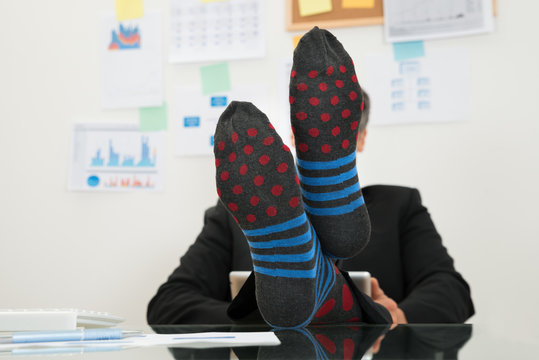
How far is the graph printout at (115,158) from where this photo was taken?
1.65 metres

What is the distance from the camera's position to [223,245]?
1222mm

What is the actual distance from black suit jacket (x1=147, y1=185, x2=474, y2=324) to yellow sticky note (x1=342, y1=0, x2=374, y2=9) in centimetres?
61

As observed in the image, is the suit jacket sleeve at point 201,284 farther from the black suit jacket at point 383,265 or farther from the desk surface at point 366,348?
the desk surface at point 366,348

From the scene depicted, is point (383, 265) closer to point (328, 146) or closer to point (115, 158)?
point (328, 146)

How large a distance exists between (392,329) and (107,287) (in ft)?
4.08

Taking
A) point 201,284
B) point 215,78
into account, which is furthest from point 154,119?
point 201,284

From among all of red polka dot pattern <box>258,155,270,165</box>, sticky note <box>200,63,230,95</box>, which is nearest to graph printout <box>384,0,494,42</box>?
sticky note <box>200,63,230,95</box>

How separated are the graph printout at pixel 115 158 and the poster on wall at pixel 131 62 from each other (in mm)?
91

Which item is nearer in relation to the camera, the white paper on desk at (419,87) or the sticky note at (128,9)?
the white paper on desk at (419,87)

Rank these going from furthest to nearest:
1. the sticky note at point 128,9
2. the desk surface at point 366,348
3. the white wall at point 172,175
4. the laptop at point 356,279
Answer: the sticky note at point 128,9
the white wall at point 172,175
the laptop at point 356,279
the desk surface at point 366,348

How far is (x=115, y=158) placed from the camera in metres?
1.67

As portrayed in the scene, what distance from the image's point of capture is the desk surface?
17.0 inches

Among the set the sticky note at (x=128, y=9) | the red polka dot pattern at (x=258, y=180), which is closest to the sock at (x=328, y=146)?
the red polka dot pattern at (x=258, y=180)

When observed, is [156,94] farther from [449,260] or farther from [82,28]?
[449,260]
